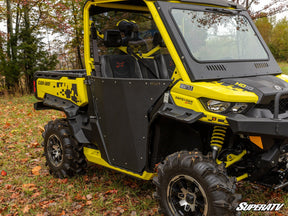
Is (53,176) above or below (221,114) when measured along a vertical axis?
below

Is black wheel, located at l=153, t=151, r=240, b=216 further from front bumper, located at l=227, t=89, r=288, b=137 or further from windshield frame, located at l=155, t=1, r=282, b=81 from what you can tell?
windshield frame, located at l=155, t=1, r=282, b=81

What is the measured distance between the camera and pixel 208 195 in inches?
111

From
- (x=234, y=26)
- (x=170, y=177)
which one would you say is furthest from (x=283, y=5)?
(x=170, y=177)

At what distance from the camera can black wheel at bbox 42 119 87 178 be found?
14.8 ft

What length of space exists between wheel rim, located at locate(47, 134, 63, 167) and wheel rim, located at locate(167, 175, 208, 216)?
2.13 metres

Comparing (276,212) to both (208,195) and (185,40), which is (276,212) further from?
(185,40)

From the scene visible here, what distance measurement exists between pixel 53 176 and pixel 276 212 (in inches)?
122

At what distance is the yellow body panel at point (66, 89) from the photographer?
14.0ft

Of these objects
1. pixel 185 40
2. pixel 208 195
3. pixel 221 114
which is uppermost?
pixel 185 40

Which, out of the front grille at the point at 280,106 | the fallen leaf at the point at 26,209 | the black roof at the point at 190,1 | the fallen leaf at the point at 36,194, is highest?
the black roof at the point at 190,1

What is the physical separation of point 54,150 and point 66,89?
976 millimetres

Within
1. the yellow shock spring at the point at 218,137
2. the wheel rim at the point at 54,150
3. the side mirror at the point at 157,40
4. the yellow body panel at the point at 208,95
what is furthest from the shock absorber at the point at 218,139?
the wheel rim at the point at 54,150

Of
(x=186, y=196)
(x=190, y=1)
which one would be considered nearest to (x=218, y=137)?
(x=186, y=196)

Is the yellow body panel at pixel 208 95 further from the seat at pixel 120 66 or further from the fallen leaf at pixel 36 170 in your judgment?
the fallen leaf at pixel 36 170
